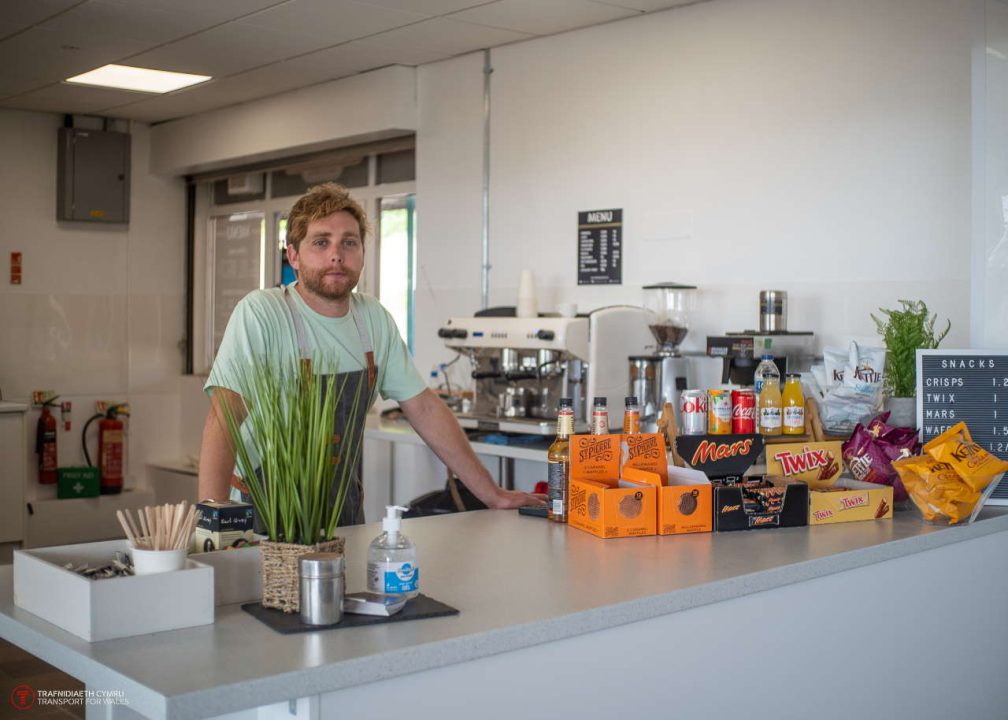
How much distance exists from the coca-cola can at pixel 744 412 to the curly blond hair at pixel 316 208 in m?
1.00

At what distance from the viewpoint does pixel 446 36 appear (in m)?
5.08

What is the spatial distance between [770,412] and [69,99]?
5282 millimetres

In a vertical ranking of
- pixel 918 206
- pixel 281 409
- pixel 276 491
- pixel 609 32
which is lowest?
pixel 276 491

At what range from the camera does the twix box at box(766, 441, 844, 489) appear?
2592mm

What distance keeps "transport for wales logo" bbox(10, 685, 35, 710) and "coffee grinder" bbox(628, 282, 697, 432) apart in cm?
242

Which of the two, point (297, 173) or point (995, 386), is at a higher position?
point (297, 173)

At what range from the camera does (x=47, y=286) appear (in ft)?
23.5

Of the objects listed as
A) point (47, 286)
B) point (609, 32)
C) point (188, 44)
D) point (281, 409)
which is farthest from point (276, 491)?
point (47, 286)

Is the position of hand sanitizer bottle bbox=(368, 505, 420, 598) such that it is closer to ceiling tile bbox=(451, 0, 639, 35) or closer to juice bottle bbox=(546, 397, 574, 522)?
juice bottle bbox=(546, 397, 574, 522)

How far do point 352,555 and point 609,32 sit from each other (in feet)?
10.9

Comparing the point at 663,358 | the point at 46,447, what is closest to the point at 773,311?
the point at 663,358

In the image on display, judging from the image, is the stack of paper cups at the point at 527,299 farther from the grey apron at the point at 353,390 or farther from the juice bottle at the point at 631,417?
the juice bottle at the point at 631,417

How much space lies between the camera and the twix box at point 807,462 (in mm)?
2592

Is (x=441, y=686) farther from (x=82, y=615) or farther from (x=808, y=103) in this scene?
(x=808, y=103)
